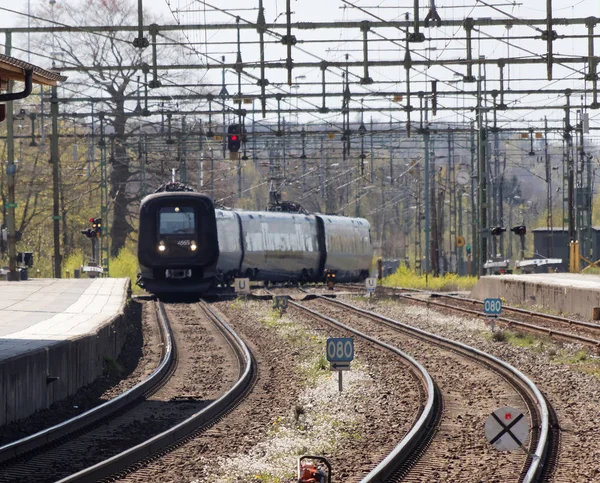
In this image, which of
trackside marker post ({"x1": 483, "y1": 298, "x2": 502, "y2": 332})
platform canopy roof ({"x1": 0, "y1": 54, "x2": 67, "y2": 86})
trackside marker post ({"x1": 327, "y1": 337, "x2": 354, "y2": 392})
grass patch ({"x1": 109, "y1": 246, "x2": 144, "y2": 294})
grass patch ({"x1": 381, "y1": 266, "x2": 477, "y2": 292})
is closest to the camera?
platform canopy roof ({"x1": 0, "y1": 54, "x2": 67, "y2": 86})

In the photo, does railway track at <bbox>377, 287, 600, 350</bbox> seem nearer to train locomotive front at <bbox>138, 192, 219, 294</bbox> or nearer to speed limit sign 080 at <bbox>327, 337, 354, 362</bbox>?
speed limit sign 080 at <bbox>327, 337, 354, 362</bbox>

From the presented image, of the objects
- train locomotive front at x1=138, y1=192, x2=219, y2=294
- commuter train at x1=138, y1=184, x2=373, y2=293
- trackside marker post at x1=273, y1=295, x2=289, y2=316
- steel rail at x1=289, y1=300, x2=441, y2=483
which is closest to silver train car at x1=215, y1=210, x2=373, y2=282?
commuter train at x1=138, y1=184, x2=373, y2=293

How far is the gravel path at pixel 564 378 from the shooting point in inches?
386

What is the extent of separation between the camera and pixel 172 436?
35.5 feet

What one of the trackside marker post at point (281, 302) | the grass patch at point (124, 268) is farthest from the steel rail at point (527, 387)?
the grass patch at point (124, 268)

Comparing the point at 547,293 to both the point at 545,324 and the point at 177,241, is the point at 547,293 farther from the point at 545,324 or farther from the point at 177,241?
the point at 177,241

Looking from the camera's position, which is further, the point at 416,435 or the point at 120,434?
the point at 120,434

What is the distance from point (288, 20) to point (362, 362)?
9564 mm

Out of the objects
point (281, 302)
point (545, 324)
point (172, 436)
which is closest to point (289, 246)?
point (281, 302)

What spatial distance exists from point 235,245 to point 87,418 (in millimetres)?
28498

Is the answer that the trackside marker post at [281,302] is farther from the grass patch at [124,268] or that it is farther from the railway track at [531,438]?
the grass patch at [124,268]

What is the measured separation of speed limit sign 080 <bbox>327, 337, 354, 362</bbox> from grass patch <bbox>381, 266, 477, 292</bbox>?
3053 cm

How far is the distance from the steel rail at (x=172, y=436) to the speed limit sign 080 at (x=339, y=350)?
124 cm

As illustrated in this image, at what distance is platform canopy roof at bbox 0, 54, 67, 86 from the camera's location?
13500mm
